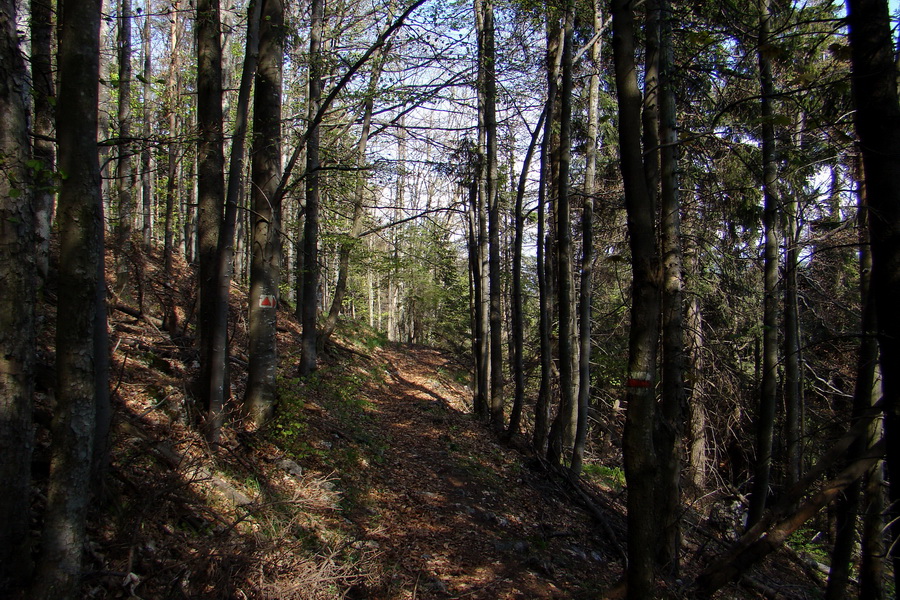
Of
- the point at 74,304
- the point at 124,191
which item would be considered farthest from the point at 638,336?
the point at 124,191

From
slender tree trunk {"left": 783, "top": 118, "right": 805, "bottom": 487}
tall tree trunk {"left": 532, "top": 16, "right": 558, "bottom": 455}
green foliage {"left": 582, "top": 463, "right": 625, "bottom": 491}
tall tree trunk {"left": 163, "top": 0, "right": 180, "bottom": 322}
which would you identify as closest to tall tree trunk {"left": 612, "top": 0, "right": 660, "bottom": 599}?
slender tree trunk {"left": 783, "top": 118, "right": 805, "bottom": 487}

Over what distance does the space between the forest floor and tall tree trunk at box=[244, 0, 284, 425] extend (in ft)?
1.92

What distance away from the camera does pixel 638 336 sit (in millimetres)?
4023

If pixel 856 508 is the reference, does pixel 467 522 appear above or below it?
below

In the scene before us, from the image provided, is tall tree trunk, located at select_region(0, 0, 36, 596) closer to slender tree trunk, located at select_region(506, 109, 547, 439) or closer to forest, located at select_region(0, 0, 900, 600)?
forest, located at select_region(0, 0, 900, 600)

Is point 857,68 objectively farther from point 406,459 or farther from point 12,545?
point 406,459

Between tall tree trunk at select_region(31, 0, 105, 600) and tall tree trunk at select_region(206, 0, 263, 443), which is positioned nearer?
tall tree trunk at select_region(31, 0, 105, 600)

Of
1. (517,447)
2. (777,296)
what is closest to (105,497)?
(517,447)

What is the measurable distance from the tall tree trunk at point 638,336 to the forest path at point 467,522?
2.31m

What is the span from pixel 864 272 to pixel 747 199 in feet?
6.20

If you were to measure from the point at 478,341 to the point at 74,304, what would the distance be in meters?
10.7

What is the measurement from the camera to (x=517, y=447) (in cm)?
1113

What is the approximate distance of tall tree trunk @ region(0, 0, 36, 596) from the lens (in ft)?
9.42

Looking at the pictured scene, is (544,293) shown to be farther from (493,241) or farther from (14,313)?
(14,313)
